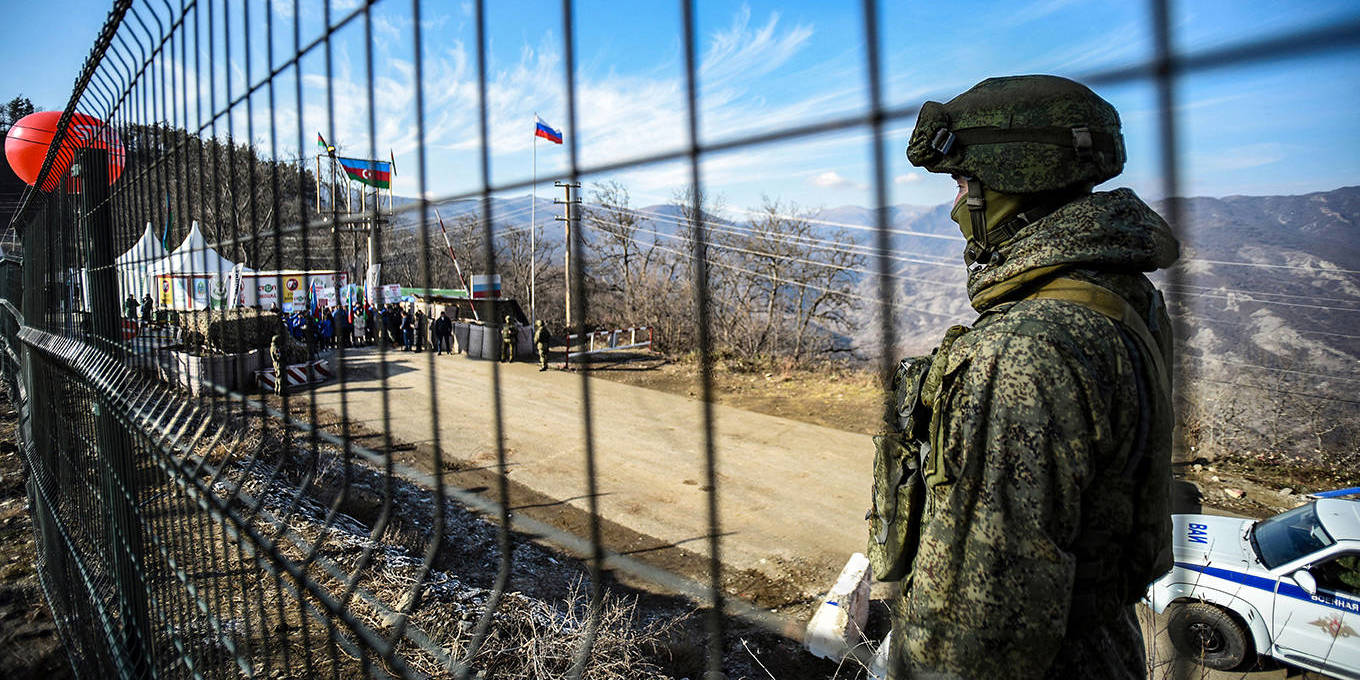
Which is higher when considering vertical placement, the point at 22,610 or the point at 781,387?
the point at 22,610

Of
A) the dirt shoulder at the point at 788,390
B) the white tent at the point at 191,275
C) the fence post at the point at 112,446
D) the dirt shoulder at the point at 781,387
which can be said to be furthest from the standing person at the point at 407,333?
the fence post at the point at 112,446

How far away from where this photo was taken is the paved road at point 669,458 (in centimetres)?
820

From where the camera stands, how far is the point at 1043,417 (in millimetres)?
1118

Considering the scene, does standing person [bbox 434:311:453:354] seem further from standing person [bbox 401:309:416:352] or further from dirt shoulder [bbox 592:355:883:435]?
dirt shoulder [bbox 592:355:883:435]

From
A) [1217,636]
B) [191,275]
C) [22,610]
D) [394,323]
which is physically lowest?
[1217,636]

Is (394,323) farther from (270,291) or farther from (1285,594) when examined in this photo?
(1285,594)

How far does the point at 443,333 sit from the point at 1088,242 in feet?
69.9

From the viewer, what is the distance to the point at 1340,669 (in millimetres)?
3641

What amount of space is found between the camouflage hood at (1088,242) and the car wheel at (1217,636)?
380cm

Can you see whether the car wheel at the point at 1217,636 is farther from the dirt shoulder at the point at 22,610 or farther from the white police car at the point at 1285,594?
the dirt shoulder at the point at 22,610

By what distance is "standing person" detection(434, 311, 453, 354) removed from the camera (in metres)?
20.7

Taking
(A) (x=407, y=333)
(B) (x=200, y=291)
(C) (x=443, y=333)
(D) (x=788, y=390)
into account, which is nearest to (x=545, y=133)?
(B) (x=200, y=291)

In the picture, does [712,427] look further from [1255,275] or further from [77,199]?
[77,199]

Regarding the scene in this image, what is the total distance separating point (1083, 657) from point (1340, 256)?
823 millimetres
